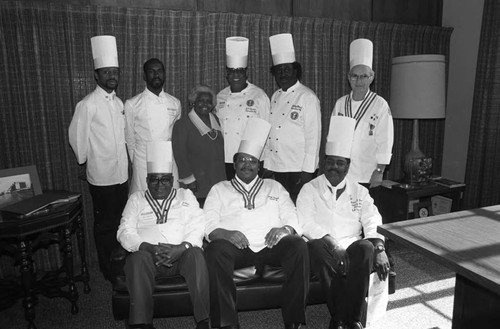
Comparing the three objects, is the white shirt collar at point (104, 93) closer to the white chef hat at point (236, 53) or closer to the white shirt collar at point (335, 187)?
the white chef hat at point (236, 53)

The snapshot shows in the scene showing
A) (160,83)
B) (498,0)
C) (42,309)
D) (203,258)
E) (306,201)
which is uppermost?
(498,0)

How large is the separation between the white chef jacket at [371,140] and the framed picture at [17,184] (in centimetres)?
212

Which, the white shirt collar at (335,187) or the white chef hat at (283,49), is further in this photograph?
the white chef hat at (283,49)

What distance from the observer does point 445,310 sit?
8.09 ft

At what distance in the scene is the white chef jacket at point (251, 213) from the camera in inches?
94.0

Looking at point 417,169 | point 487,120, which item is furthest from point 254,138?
point 487,120

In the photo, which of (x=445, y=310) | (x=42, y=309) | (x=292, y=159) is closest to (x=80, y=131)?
(x=42, y=309)

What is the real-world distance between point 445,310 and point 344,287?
2.62 feet

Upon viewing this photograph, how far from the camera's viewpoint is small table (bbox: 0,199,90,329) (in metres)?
2.20

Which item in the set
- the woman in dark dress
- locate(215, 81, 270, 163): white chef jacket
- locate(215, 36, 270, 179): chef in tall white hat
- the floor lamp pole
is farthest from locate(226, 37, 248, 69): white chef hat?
the floor lamp pole

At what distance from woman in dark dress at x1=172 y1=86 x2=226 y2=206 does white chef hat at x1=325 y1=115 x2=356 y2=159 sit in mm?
785

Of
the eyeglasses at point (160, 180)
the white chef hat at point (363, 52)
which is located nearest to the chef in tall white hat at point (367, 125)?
the white chef hat at point (363, 52)

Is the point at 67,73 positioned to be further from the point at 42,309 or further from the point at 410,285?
the point at 410,285

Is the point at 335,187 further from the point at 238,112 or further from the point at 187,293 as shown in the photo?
the point at 187,293
